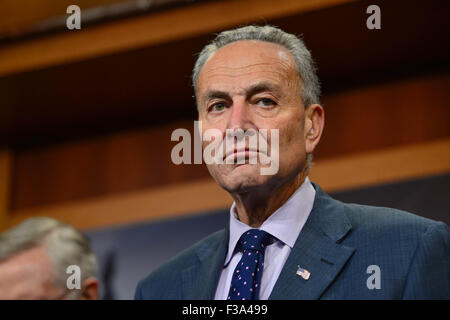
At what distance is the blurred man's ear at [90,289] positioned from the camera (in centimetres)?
176

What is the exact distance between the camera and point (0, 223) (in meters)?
2.55

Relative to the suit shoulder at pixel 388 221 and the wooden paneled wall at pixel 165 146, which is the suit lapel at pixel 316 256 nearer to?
the suit shoulder at pixel 388 221

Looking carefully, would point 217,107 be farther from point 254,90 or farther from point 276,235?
point 276,235

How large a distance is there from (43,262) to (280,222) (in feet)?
2.39

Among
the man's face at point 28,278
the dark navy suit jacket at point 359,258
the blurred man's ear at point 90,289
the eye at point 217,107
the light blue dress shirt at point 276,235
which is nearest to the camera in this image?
the dark navy suit jacket at point 359,258

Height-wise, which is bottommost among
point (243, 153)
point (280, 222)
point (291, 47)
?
point (280, 222)

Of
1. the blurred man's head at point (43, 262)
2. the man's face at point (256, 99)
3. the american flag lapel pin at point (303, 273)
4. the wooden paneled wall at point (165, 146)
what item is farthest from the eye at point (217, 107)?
the wooden paneled wall at point (165, 146)

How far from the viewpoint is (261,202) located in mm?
1324

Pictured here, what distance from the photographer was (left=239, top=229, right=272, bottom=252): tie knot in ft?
4.17

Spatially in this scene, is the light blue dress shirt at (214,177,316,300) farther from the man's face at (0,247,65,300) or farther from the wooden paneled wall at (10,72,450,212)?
the wooden paneled wall at (10,72,450,212)

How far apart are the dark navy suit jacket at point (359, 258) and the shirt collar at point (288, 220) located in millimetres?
20

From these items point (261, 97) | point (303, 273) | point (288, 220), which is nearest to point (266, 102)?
point (261, 97)

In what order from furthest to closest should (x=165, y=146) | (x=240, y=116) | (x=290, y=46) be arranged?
(x=165, y=146), (x=290, y=46), (x=240, y=116)

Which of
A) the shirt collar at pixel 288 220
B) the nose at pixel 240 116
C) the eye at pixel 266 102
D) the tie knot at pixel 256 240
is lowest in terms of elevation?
the tie knot at pixel 256 240
